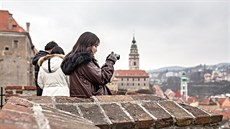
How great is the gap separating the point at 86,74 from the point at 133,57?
116 m

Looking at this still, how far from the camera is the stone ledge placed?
1.68m

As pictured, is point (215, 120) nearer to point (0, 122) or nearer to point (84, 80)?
point (84, 80)

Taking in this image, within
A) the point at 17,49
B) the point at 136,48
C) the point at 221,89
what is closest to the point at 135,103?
the point at 17,49

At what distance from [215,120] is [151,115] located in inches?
29.6

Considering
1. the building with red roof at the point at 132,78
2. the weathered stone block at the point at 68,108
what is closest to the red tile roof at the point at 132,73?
the building with red roof at the point at 132,78

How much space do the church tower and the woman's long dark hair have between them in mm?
113954

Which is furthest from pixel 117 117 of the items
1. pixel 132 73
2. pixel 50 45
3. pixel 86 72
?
pixel 132 73

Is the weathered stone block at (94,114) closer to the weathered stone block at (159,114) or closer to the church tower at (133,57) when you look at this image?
the weathered stone block at (159,114)

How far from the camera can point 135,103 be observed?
2.72 m

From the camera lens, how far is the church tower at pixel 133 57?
11781 cm

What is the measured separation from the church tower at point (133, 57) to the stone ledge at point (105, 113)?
115 meters

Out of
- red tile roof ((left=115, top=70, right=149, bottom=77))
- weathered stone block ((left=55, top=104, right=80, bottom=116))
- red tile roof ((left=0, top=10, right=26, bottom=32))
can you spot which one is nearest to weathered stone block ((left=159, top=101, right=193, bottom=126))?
weathered stone block ((left=55, top=104, right=80, bottom=116))

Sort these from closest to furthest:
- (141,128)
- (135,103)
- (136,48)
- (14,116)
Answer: (14,116) → (141,128) → (135,103) → (136,48)

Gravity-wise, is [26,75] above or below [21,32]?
below
